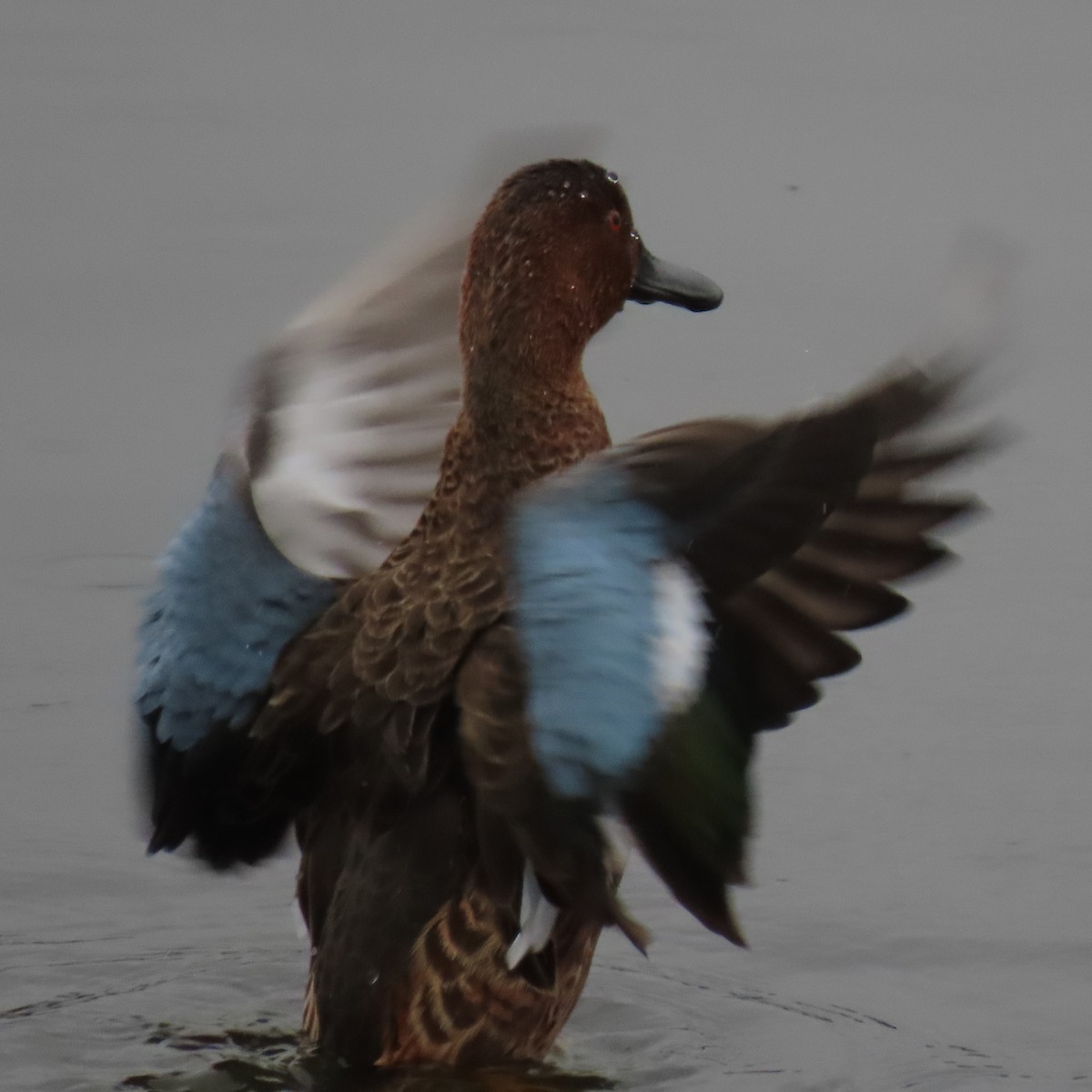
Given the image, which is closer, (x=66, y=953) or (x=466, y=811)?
(x=466, y=811)

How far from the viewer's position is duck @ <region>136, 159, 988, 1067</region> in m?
4.34

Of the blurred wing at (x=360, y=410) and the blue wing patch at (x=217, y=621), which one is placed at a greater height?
the blurred wing at (x=360, y=410)

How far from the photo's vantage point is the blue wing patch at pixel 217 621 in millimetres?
5074

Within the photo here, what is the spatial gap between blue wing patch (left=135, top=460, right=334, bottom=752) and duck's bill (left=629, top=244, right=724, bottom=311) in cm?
92

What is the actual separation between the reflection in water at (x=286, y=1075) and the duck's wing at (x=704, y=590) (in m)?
0.65

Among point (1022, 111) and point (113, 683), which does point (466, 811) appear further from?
point (1022, 111)

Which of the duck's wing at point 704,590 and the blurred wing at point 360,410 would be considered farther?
the blurred wing at point 360,410

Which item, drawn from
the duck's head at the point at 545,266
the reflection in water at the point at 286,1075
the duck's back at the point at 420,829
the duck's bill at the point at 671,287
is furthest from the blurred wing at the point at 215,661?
the duck's bill at the point at 671,287

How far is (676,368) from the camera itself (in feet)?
24.6

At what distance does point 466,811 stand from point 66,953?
1.11 metres

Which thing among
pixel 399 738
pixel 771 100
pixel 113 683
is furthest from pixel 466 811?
pixel 771 100

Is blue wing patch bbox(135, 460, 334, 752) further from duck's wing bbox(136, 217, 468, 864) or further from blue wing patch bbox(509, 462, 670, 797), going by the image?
blue wing patch bbox(509, 462, 670, 797)

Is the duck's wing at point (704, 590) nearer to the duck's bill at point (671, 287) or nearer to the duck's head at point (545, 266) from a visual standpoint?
the duck's head at point (545, 266)

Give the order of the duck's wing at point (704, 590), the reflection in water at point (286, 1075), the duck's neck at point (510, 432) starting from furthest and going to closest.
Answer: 1. the duck's neck at point (510, 432)
2. the reflection in water at point (286, 1075)
3. the duck's wing at point (704, 590)
